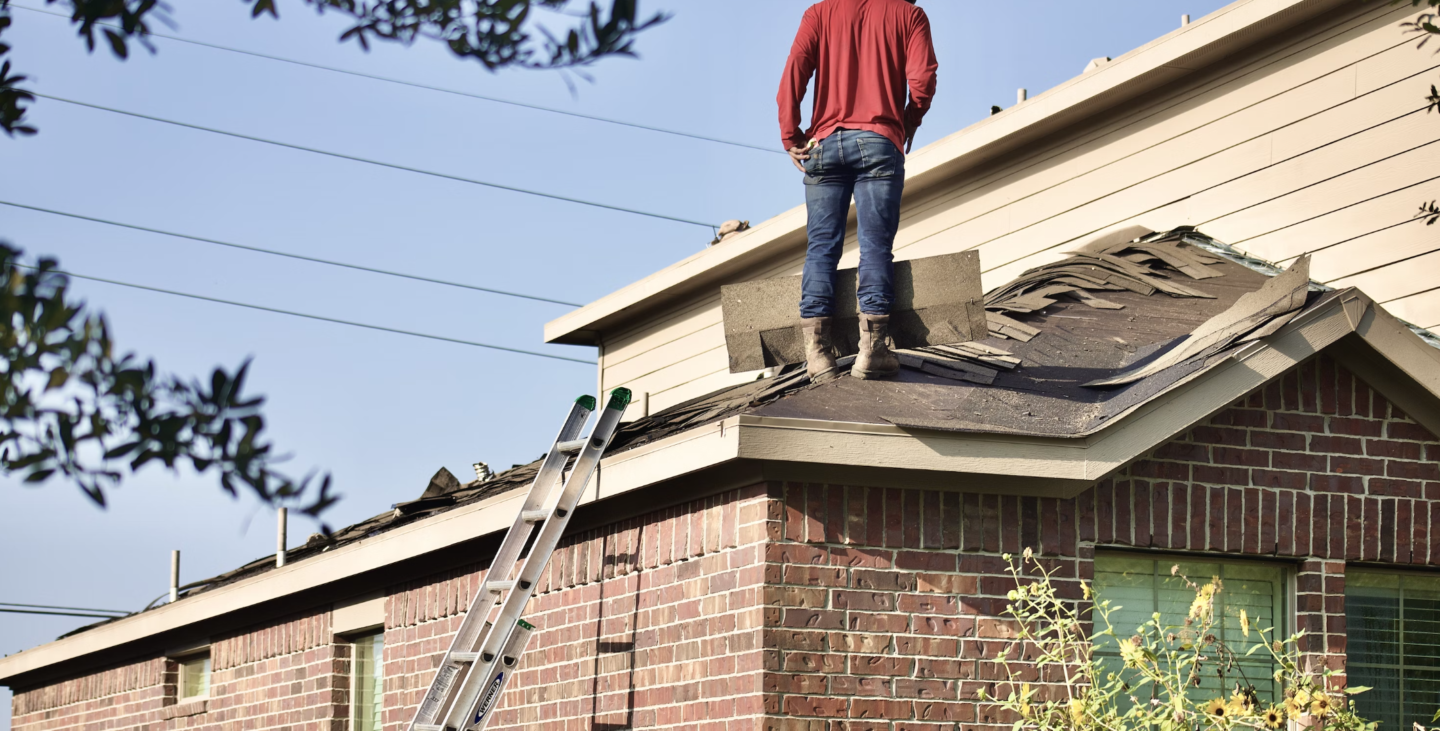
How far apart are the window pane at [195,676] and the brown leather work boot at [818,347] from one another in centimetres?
722

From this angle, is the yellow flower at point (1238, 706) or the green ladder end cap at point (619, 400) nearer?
the yellow flower at point (1238, 706)

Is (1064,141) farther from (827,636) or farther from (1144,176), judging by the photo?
(827,636)

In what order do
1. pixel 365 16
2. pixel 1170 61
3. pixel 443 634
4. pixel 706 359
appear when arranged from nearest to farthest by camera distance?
1. pixel 365 16
2. pixel 443 634
3. pixel 1170 61
4. pixel 706 359

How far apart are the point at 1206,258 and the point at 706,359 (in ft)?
18.5

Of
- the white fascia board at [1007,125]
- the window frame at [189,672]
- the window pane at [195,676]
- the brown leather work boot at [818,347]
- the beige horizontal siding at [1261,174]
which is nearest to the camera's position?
the brown leather work boot at [818,347]

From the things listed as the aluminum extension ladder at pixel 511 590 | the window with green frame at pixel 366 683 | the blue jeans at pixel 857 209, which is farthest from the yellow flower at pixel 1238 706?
the window with green frame at pixel 366 683

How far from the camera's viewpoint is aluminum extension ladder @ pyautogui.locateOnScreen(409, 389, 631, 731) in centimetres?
775

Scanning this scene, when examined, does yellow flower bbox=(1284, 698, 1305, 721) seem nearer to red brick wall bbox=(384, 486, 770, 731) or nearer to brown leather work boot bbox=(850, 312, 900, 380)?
red brick wall bbox=(384, 486, 770, 731)

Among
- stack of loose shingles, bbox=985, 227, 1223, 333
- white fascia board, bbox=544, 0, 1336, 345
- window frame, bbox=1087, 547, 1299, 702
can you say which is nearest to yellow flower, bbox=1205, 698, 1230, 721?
window frame, bbox=1087, 547, 1299, 702

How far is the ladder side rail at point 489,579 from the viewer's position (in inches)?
313

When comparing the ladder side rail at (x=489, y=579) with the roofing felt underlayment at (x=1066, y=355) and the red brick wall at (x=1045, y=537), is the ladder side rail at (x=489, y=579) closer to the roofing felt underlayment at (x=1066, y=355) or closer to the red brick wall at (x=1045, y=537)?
the roofing felt underlayment at (x=1066, y=355)

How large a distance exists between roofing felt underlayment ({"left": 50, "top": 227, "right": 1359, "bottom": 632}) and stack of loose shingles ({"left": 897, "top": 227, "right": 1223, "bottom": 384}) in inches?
0.4

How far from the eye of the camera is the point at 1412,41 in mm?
9516

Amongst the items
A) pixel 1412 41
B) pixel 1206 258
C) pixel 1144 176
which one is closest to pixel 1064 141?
pixel 1144 176
